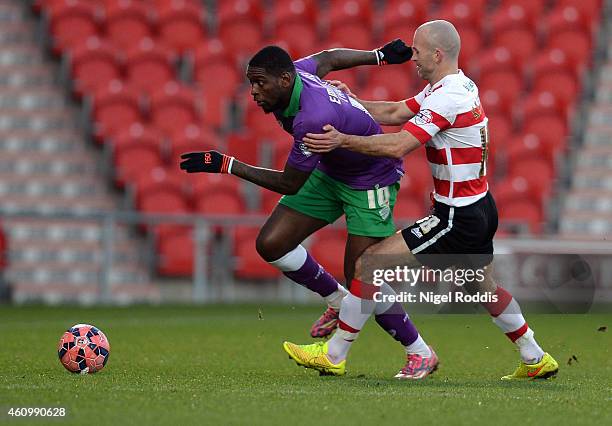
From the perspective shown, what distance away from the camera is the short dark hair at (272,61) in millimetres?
6688

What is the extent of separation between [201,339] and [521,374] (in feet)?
12.5

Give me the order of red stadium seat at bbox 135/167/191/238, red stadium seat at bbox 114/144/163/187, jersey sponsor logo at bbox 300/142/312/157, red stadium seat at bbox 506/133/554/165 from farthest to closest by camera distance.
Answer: red stadium seat at bbox 506/133/554/165, red stadium seat at bbox 114/144/163/187, red stadium seat at bbox 135/167/191/238, jersey sponsor logo at bbox 300/142/312/157

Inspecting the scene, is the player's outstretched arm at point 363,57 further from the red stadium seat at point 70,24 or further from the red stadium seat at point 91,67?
the red stadium seat at point 70,24

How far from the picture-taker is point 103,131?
1636 centimetres

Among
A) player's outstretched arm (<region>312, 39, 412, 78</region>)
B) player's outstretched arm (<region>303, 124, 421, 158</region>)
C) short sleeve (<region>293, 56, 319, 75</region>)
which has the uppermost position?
player's outstretched arm (<region>312, 39, 412, 78</region>)

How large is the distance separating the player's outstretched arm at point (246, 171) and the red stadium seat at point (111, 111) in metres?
9.65

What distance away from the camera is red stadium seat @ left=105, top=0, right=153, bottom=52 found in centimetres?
1791

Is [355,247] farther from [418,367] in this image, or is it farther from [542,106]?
[542,106]

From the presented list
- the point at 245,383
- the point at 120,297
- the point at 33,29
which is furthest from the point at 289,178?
the point at 33,29

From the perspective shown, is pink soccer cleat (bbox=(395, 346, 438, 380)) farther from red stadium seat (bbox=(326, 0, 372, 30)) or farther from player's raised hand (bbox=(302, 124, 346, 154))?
red stadium seat (bbox=(326, 0, 372, 30))

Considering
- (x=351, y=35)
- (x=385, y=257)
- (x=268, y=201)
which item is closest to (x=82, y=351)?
(x=385, y=257)

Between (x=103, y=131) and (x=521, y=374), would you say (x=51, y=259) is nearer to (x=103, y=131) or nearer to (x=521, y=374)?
(x=103, y=131)

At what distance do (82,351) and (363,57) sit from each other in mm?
2565

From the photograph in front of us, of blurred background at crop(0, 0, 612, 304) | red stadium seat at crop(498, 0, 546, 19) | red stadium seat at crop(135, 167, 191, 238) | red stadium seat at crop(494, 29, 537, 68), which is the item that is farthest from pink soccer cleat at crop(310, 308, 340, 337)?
red stadium seat at crop(498, 0, 546, 19)
